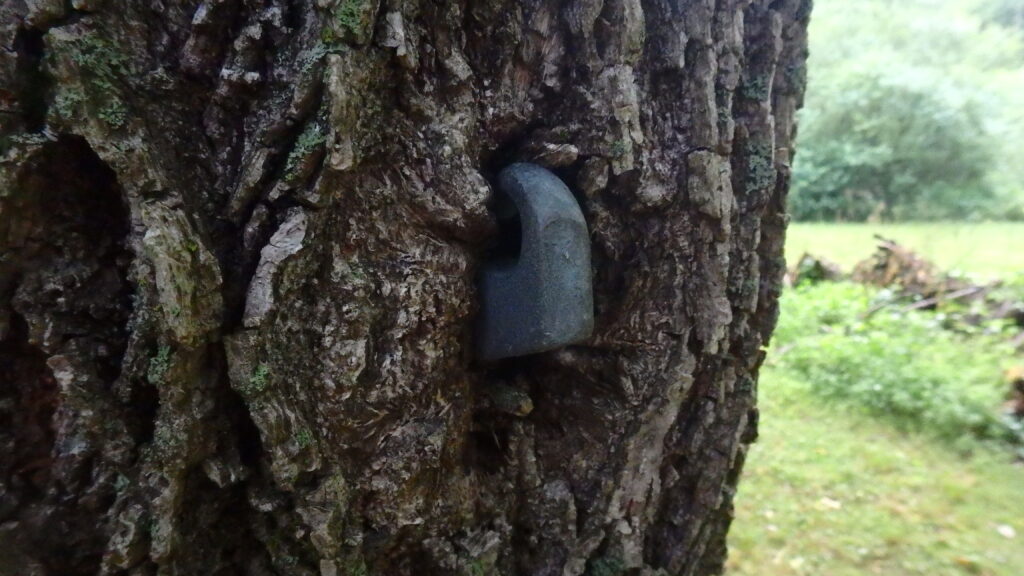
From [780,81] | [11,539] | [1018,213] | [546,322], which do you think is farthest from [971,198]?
[11,539]

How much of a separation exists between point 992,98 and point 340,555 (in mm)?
16573

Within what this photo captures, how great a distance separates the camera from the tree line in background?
42.2 ft

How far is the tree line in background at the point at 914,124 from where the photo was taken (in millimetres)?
12867

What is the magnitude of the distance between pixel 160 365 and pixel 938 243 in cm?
1082

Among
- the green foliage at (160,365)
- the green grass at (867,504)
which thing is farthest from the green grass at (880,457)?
the green foliage at (160,365)

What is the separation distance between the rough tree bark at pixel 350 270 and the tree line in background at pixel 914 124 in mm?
12767

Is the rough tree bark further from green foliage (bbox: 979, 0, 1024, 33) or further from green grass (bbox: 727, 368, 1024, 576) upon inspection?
green foliage (bbox: 979, 0, 1024, 33)

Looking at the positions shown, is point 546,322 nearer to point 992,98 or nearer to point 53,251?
point 53,251

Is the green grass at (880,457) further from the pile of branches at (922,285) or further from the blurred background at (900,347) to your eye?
the pile of branches at (922,285)

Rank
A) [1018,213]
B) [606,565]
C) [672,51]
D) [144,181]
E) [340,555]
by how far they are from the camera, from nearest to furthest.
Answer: [144,181] → [340,555] → [672,51] → [606,565] → [1018,213]

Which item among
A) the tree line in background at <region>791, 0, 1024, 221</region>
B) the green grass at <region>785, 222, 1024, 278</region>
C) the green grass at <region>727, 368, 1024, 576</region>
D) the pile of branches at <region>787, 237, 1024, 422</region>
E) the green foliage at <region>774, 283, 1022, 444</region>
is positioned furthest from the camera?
the tree line in background at <region>791, 0, 1024, 221</region>

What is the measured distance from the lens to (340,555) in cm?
119

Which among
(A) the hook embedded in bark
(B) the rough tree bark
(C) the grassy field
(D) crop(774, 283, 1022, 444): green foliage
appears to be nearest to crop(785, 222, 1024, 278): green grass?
(D) crop(774, 283, 1022, 444): green foliage

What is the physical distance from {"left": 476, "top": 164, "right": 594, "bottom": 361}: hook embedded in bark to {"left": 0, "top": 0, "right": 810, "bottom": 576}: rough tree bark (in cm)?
7
